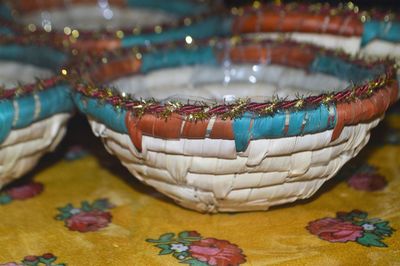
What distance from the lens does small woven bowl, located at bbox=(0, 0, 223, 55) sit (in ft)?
3.60

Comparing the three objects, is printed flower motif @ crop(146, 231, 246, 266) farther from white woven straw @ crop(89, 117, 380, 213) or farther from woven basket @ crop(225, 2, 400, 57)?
woven basket @ crop(225, 2, 400, 57)

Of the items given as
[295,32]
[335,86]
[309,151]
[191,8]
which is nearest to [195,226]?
[309,151]

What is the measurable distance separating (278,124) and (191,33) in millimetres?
453

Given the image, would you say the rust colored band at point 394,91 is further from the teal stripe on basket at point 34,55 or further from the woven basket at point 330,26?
the teal stripe on basket at point 34,55

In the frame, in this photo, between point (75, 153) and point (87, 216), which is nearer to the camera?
point (87, 216)

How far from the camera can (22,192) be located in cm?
97

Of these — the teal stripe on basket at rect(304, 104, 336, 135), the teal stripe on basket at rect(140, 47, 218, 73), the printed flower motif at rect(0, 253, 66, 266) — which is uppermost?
the teal stripe on basket at rect(304, 104, 336, 135)

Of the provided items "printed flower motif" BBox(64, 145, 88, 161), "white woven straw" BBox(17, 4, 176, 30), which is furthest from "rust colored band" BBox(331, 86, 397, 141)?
"white woven straw" BBox(17, 4, 176, 30)

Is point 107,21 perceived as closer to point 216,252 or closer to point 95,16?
point 95,16

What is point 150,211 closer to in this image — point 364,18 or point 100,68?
point 100,68

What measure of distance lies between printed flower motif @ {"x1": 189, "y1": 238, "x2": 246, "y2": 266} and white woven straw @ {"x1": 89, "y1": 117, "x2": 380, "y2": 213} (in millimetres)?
49

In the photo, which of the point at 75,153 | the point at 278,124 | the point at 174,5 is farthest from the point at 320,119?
the point at 174,5

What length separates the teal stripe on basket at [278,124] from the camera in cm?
74

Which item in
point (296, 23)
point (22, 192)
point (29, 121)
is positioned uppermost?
point (296, 23)
